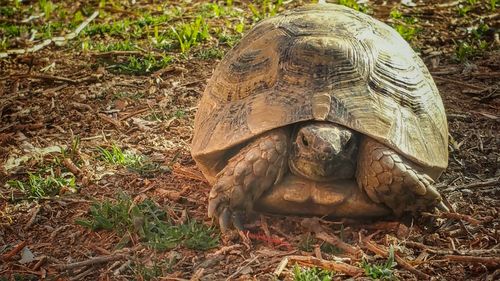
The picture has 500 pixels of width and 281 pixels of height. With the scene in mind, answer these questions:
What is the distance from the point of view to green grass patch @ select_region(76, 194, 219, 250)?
3.75 metres

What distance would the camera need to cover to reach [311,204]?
3844 millimetres

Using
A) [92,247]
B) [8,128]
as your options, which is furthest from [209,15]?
[92,247]

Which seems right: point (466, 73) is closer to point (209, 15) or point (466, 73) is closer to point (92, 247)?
point (209, 15)

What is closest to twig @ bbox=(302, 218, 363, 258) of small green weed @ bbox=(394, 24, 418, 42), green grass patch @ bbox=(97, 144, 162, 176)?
green grass patch @ bbox=(97, 144, 162, 176)

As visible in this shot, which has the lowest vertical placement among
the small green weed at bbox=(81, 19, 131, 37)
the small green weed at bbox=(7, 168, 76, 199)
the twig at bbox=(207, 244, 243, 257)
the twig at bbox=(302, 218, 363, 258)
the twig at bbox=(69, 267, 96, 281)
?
the small green weed at bbox=(81, 19, 131, 37)

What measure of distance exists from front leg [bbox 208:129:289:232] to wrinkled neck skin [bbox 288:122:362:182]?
90 mm

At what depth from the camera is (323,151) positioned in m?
3.56

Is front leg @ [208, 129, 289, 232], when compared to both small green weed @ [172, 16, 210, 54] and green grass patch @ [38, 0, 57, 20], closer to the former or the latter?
small green weed @ [172, 16, 210, 54]

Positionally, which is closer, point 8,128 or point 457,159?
point 457,159

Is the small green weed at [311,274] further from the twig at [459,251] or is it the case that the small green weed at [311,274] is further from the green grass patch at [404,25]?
the green grass patch at [404,25]

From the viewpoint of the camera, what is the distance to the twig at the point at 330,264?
334cm

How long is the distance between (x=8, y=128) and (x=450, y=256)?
3742 millimetres

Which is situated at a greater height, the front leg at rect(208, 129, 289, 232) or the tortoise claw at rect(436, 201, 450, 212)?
the front leg at rect(208, 129, 289, 232)

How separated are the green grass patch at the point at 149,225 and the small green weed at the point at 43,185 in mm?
472
